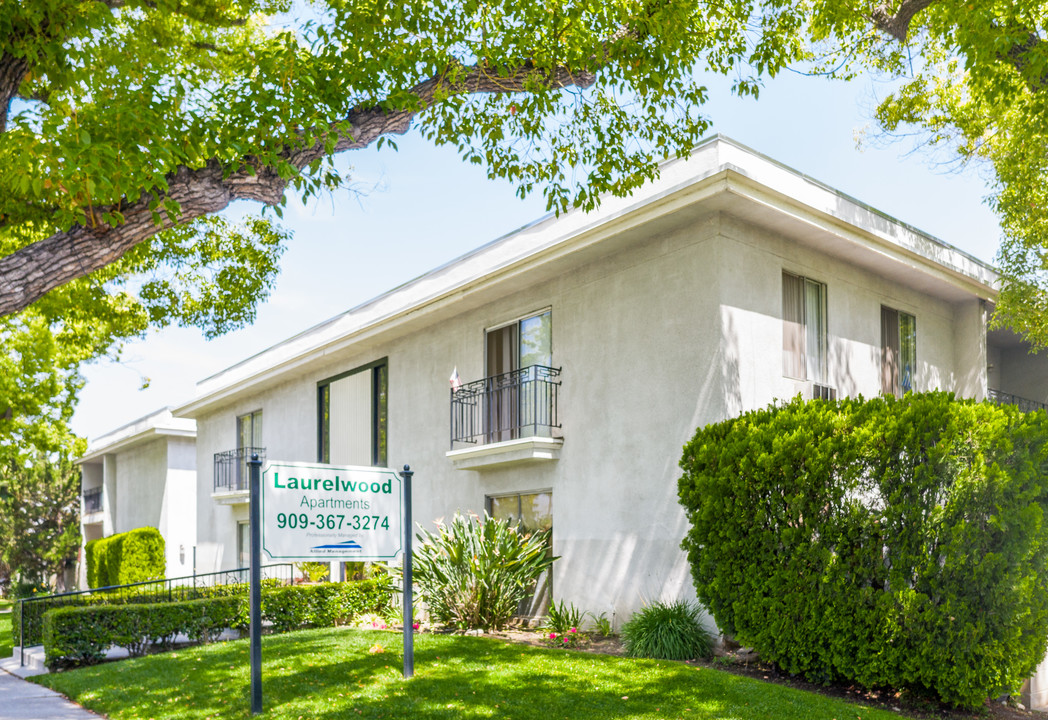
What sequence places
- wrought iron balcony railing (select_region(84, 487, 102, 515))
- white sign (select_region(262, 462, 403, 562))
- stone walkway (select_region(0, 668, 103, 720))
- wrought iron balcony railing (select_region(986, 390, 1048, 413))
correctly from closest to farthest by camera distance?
1. white sign (select_region(262, 462, 403, 562))
2. stone walkway (select_region(0, 668, 103, 720))
3. wrought iron balcony railing (select_region(986, 390, 1048, 413))
4. wrought iron balcony railing (select_region(84, 487, 102, 515))

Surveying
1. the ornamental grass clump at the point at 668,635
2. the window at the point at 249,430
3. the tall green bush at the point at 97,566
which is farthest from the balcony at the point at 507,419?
the tall green bush at the point at 97,566

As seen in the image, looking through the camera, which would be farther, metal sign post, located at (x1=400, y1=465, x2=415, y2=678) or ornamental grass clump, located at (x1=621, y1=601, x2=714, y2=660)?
ornamental grass clump, located at (x1=621, y1=601, x2=714, y2=660)

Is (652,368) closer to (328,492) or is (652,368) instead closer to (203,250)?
(328,492)

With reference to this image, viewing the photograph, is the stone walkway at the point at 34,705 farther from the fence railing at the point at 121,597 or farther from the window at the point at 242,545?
the window at the point at 242,545

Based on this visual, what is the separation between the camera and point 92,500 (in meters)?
37.9

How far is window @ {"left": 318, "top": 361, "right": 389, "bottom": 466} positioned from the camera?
62.0 feet

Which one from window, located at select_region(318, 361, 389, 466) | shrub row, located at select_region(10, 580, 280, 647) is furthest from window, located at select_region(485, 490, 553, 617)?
shrub row, located at select_region(10, 580, 280, 647)

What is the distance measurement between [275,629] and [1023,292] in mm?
12760

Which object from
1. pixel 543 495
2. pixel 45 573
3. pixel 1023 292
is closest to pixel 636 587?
pixel 543 495

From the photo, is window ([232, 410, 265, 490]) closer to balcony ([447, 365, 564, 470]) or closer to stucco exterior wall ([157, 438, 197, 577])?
stucco exterior wall ([157, 438, 197, 577])

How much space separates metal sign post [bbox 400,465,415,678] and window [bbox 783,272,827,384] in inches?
248

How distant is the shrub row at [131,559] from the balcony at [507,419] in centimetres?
1412

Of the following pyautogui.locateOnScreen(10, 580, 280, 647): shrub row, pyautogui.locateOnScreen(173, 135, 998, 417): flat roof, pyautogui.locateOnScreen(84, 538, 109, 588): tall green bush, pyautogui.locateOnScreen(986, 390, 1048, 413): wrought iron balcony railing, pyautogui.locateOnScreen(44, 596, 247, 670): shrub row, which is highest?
pyautogui.locateOnScreen(173, 135, 998, 417): flat roof

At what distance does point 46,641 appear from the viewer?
1254 centimetres
